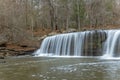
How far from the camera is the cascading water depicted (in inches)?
1123

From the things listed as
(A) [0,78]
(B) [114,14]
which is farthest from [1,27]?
(B) [114,14]

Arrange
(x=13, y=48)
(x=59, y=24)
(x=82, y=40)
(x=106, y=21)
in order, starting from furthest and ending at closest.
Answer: (x=106, y=21) → (x=59, y=24) → (x=13, y=48) → (x=82, y=40)

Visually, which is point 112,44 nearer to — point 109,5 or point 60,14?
point 60,14

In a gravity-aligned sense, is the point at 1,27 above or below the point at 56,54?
above

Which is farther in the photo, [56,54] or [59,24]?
[59,24]

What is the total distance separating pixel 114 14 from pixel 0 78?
46.0 meters

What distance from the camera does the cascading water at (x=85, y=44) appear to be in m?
28.5

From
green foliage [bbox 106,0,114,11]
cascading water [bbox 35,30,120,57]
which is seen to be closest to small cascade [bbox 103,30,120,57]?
cascading water [bbox 35,30,120,57]

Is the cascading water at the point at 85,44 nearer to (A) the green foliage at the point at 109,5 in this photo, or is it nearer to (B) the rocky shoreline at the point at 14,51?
(B) the rocky shoreline at the point at 14,51

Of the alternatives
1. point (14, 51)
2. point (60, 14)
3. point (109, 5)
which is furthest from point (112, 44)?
point (109, 5)

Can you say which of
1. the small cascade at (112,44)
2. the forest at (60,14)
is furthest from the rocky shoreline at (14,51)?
the small cascade at (112,44)

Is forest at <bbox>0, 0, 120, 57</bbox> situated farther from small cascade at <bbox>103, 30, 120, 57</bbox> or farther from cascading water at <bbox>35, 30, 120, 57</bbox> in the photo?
small cascade at <bbox>103, 30, 120, 57</bbox>

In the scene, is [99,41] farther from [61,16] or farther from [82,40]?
[61,16]

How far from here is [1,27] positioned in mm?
36125
